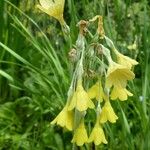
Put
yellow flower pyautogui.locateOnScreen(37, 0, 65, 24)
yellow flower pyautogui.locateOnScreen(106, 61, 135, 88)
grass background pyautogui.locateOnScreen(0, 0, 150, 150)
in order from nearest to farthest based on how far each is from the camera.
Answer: yellow flower pyautogui.locateOnScreen(106, 61, 135, 88), yellow flower pyautogui.locateOnScreen(37, 0, 65, 24), grass background pyautogui.locateOnScreen(0, 0, 150, 150)

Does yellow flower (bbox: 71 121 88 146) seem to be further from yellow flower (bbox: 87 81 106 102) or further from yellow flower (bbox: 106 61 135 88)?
yellow flower (bbox: 106 61 135 88)

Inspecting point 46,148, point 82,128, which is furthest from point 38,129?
point 82,128

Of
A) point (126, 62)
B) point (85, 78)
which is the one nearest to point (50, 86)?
point (85, 78)

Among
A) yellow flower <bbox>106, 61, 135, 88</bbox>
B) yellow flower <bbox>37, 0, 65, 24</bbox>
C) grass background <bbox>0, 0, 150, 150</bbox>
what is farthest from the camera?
grass background <bbox>0, 0, 150, 150</bbox>

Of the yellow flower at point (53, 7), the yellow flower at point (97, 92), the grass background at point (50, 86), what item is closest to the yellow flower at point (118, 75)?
the yellow flower at point (97, 92)

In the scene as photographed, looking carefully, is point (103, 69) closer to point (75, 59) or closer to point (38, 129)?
point (75, 59)

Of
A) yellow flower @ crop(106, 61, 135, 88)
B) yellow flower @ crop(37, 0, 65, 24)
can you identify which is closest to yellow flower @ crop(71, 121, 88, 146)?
yellow flower @ crop(106, 61, 135, 88)
